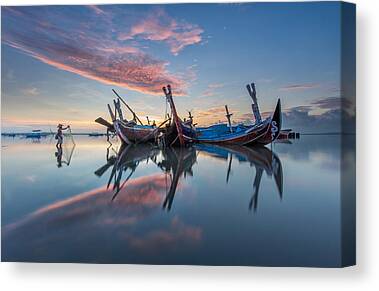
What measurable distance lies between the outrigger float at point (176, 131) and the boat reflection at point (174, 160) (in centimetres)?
4

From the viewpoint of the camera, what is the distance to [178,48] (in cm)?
353

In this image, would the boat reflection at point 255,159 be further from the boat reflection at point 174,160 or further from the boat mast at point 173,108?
the boat mast at point 173,108

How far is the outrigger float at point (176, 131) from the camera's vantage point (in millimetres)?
3516

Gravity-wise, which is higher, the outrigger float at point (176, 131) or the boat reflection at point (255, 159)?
the outrigger float at point (176, 131)

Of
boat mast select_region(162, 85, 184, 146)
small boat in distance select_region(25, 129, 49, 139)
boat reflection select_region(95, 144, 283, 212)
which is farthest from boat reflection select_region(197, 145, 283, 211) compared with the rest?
small boat in distance select_region(25, 129, 49, 139)

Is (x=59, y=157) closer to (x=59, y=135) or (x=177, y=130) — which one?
(x=59, y=135)

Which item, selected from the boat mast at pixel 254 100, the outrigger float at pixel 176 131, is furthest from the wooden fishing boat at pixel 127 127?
the boat mast at pixel 254 100

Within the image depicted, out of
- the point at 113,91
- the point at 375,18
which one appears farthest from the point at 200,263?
the point at 375,18

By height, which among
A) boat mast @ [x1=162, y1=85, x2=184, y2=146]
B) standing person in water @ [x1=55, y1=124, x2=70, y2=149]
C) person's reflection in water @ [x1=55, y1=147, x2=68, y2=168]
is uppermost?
boat mast @ [x1=162, y1=85, x2=184, y2=146]

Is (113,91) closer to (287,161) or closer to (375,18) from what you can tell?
(287,161)

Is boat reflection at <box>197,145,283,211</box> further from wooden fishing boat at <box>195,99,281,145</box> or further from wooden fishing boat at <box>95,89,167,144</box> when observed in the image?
wooden fishing boat at <box>95,89,167,144</box>

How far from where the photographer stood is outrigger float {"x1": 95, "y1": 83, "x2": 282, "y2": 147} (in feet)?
11.5

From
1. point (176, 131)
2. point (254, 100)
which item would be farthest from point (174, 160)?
point (254, 100)

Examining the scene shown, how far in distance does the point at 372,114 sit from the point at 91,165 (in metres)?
1.80
